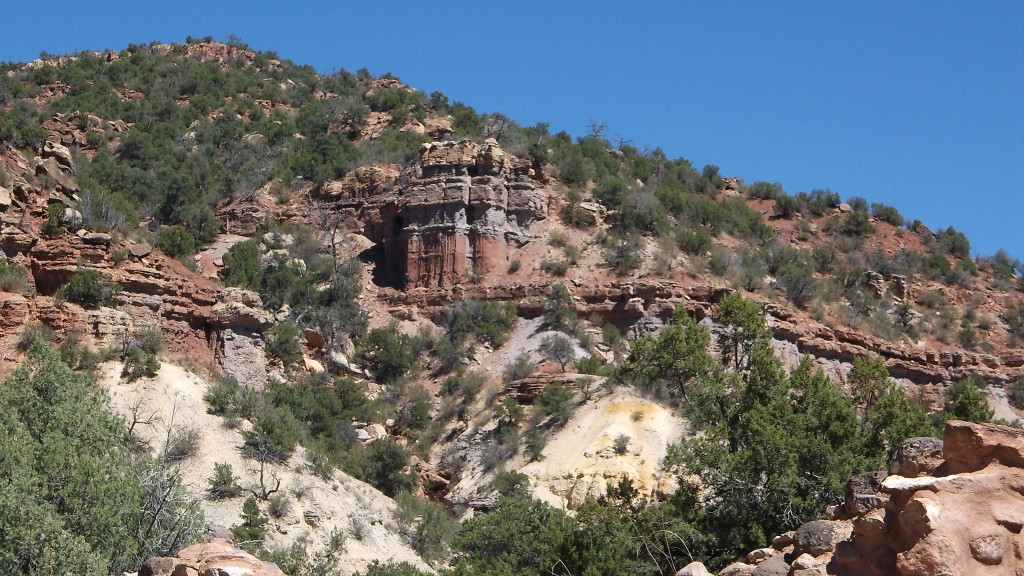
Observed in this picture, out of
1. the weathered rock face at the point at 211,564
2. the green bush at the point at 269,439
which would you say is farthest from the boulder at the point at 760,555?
the green bush at the point at 269,439

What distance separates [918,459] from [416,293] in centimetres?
3723

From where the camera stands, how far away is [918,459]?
42.1 ft

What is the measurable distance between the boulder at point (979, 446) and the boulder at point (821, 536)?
140 cm

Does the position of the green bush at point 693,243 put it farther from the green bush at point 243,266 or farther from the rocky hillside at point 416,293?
the green bush at point 243,266

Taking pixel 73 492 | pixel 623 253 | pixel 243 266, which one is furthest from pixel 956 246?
pixel 73 492

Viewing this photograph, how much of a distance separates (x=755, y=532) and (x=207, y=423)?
44.3 ft

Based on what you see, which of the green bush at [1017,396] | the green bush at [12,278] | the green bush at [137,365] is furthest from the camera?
the green bush at [1017,396]

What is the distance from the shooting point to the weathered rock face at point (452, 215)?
50.3 meters

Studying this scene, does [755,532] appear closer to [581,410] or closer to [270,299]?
[581,410]

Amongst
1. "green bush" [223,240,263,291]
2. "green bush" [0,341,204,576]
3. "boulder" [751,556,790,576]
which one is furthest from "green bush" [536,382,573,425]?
"boulder" [751,556,790,576]

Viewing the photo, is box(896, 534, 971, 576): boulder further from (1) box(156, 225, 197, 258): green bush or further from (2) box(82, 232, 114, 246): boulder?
(1) box(156, 225, 197, 258): green bush

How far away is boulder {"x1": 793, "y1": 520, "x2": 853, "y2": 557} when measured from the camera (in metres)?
12.7

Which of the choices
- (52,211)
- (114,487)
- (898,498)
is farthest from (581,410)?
(898,498)

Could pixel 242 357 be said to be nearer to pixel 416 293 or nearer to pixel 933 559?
pixel 416 293
